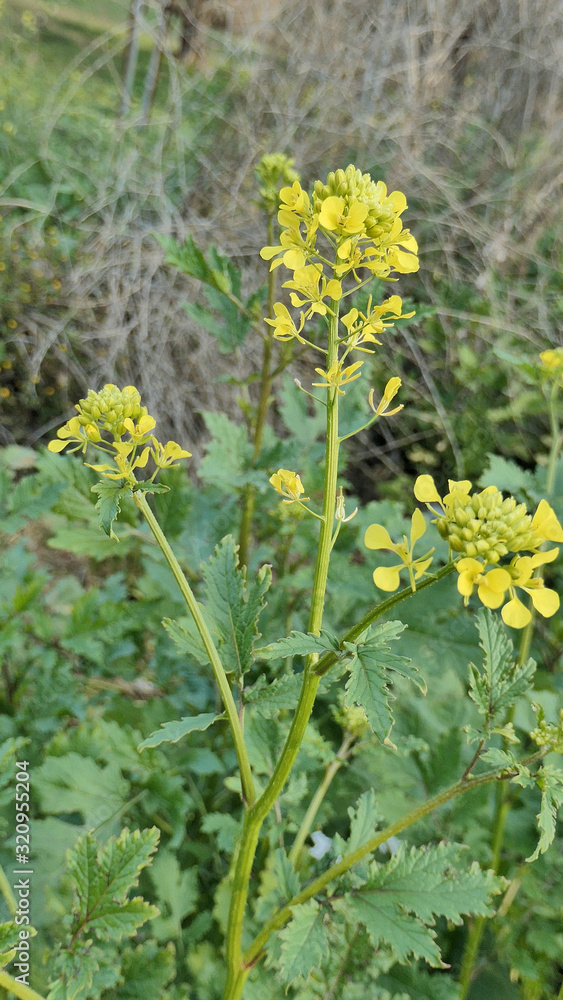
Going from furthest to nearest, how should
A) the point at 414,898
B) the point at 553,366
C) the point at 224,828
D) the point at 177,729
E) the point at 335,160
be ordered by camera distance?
1. the point at 335,160
2. the point at 553,366
3. the point at 224,828
4. the point at 414,898
5. the point at 177,729

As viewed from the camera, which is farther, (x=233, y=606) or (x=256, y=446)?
(x=256, y=446)

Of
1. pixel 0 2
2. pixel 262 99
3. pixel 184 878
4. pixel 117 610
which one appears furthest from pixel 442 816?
pixel 0 2

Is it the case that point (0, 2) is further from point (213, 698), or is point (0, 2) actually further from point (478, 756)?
point (478, 756)

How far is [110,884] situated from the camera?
0.86m

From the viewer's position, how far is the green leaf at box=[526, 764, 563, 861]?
0.66 meters

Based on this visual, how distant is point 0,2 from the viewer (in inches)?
177

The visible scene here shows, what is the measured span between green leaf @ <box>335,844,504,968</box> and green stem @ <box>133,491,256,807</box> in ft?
0.70

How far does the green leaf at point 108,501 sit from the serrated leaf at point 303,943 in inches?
21.1

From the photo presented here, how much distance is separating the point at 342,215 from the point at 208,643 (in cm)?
51

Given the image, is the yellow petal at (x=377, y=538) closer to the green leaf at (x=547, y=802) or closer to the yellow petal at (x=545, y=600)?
the yellow petal at (x=545, y=600)

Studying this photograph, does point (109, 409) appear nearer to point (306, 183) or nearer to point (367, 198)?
point (367, 198)

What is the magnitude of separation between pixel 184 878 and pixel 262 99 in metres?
3.99

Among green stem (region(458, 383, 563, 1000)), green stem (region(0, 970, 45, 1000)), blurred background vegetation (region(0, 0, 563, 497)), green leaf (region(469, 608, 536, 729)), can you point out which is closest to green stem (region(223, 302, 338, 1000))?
green leaf (region(469, 608, 536, 729))

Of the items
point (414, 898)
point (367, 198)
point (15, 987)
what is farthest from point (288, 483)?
point (15, 987)
